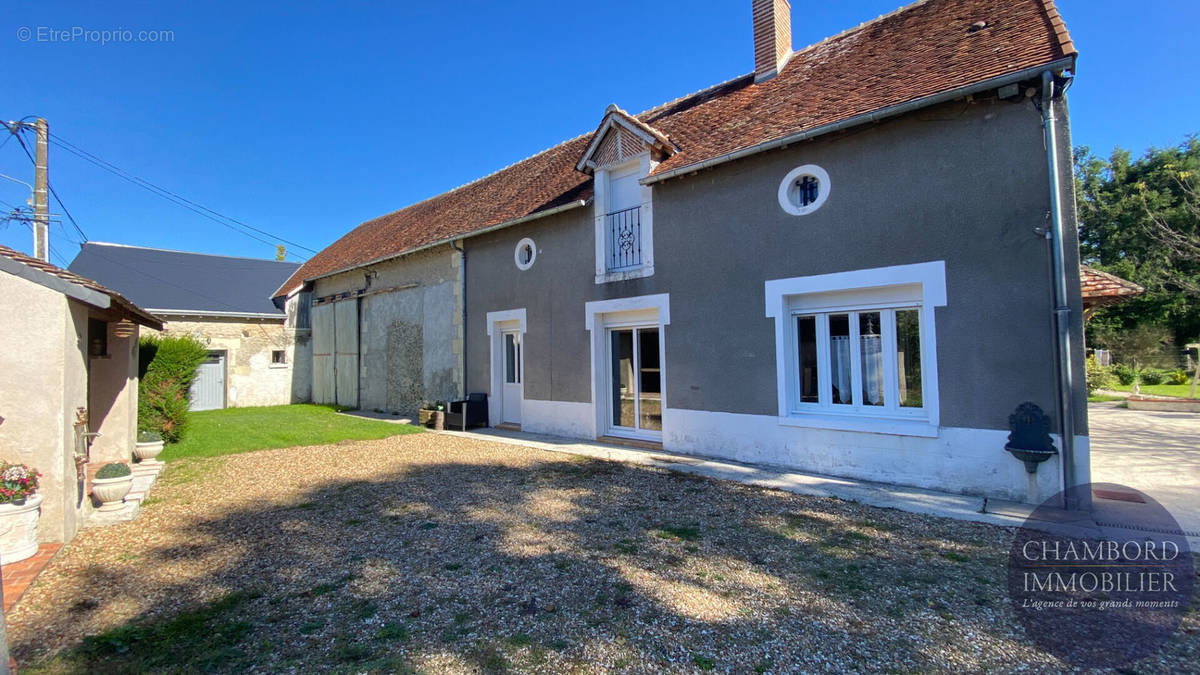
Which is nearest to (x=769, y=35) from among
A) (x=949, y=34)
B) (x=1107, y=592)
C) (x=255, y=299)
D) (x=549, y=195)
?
(x=949, y=34)

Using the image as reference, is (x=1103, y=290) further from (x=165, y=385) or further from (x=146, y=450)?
(x=165, y=385)

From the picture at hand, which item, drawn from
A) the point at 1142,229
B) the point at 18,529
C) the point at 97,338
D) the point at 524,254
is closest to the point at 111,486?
the point at 18,529

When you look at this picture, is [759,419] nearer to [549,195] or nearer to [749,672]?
[749,672]

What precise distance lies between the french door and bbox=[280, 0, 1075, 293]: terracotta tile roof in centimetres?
278

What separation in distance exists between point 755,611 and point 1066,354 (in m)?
4.37

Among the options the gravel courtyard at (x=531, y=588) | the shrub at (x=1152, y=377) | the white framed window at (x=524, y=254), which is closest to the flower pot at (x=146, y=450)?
the gravel courtyard at (x=531, y=588)

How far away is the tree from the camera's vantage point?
24.3 m

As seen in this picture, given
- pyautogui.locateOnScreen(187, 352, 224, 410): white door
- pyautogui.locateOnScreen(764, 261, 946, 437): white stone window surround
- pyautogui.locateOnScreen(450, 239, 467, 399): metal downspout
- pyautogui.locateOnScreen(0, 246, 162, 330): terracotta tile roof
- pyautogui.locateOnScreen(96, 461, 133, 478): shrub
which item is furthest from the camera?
pyautogui.locateOnScreen(187, 352, 224, 410): white door

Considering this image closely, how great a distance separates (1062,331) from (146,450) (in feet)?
40.5

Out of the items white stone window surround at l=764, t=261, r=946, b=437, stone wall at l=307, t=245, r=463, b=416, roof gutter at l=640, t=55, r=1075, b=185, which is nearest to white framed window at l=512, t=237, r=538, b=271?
stone wall at l=307, t=245, r=463, b=416

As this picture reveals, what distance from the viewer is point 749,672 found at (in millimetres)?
2824

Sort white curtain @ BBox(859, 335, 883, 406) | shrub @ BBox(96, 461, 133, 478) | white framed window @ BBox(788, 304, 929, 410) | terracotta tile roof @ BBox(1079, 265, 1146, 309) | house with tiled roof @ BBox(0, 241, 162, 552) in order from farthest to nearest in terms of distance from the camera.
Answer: white curtain @ BBox(859, 335, 883, 406), white framed window @ BBox(788, 304, 929, 410), shrub @ BBox(96, 461, 133, 478), terracotta tile roof @ BBox(1079, 265, 1146, 309), house with tiled roof @ BBox(0, 241, 162, 552)

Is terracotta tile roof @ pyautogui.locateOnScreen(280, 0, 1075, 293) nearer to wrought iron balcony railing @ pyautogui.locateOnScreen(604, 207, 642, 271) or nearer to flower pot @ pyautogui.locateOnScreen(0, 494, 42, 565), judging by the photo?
wrought iron balcony railing @ pyautogui.locateOnScreen(604, 207, 642, 271)

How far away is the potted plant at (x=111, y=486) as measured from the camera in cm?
557
